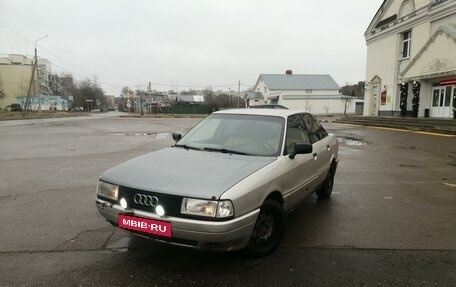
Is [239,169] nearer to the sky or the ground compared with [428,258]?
nearer to the sky

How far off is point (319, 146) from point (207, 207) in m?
2.86

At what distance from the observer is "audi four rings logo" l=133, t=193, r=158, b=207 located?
3.29m

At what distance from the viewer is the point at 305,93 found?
66.7 metres

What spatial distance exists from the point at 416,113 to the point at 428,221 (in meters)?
27.3

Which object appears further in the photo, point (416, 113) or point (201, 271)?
point (416, 113)

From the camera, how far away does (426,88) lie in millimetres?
29000

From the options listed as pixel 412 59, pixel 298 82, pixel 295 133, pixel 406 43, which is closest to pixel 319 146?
pixel 295 133

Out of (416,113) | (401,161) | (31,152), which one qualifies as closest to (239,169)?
(401,161)

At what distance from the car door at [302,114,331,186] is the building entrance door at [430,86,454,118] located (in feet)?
84.5

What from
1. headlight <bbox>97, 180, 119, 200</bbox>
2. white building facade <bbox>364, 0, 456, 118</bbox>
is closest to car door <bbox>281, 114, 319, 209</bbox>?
headlight <bbox>97, 180, 119, 200</bbox>

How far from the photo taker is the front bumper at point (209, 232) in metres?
3.14

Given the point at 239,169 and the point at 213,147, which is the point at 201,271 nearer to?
the point at 239,169

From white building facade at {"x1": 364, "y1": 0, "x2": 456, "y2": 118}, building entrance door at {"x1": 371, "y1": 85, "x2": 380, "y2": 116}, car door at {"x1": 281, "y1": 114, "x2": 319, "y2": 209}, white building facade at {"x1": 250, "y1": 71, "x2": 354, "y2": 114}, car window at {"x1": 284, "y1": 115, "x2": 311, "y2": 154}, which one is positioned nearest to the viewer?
car door at {"x1": 281, "y1": 114, "x2": 319, "y2": 209}

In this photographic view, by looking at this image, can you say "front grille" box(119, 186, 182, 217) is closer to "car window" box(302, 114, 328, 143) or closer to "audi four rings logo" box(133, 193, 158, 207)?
"audi four rings logo" box(133, 193, 158, 207)
